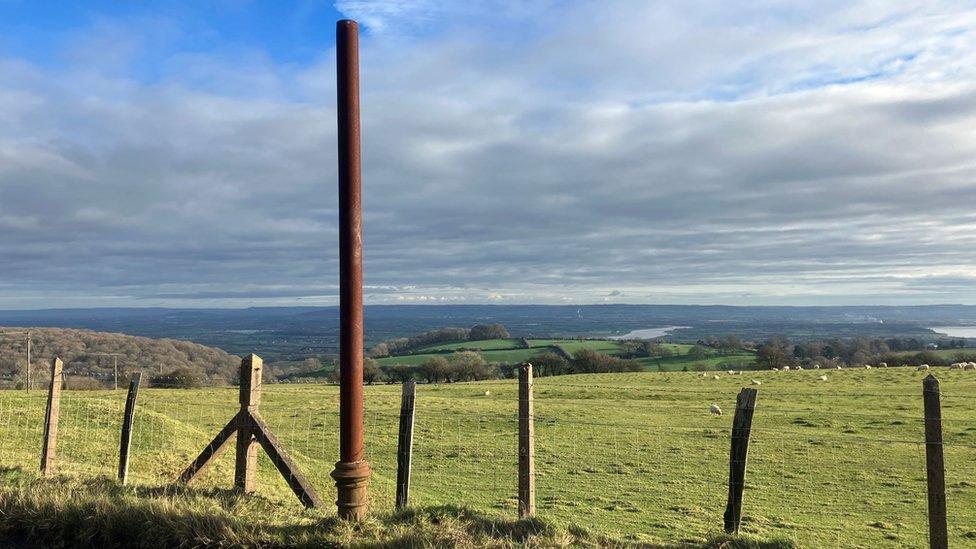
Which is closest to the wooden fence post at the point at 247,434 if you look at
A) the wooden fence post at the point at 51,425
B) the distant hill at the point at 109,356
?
the wooden fence post at the point at 51,425

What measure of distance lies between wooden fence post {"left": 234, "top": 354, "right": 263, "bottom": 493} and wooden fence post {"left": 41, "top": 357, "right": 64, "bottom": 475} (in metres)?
4.13

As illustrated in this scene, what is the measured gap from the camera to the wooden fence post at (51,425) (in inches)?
426

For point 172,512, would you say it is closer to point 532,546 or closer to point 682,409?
point 532,546

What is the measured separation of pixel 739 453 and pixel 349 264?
462 centimetres

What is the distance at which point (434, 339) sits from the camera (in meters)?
103

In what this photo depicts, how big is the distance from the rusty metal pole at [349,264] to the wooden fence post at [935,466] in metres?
5.55

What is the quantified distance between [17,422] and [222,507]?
11.2 metres

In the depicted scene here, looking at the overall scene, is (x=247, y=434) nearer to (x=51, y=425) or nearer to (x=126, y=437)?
(x=126, y=437)

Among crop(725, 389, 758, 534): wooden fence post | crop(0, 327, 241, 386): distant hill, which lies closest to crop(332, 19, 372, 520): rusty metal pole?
crop(725, 389, 758, 534): wooden fence post

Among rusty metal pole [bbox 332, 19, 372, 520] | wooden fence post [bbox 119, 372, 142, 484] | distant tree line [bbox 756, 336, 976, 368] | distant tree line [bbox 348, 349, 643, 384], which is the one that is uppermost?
rusty metal pole [bbox 332, 19, 372, 520]

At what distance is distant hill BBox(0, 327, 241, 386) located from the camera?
42.0m

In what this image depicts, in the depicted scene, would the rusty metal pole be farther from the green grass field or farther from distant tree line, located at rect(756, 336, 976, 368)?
Result: distant tree line, located at rect(756, 336, 976, 368)

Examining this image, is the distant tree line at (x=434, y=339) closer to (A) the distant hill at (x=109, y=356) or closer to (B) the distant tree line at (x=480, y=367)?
(B) the distant tree line at (x=480, y=367)

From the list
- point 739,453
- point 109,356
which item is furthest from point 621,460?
point 109,356
